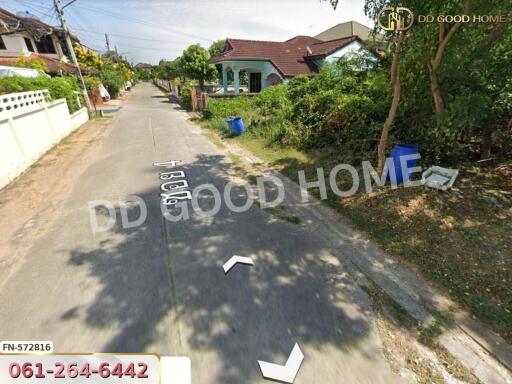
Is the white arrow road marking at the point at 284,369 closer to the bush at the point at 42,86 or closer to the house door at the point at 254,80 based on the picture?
the bush at the point at 42,86

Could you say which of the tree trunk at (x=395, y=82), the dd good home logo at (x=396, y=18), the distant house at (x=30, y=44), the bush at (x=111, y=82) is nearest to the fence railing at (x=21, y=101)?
the dd good home logo at (x=396, y=18)

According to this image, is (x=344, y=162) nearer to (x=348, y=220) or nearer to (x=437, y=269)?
(x=348, y=220)

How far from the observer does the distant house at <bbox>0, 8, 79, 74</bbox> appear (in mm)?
17906

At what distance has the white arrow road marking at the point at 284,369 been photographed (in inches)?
78.8

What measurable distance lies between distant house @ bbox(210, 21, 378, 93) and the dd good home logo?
13714mm

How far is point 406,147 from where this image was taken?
178 inches

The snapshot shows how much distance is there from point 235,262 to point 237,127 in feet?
23.4

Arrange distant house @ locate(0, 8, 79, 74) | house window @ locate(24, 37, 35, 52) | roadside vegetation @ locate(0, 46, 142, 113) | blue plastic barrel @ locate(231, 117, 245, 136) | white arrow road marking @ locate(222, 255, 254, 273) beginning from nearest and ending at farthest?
1. white arrow road marking @ locate(222, 255, 254, 273)
2. roadside vegetation @ locate(0, 46, 142, 113)
3. blue plastic barrel @ locate(231, 117, 245, 136)
4. distant house @ locate(0, 8, 79, 74)
5. house window @ locate(24, 37, 35, 52)

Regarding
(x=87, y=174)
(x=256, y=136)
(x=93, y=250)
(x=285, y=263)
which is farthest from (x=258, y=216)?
(x=256, y=136)

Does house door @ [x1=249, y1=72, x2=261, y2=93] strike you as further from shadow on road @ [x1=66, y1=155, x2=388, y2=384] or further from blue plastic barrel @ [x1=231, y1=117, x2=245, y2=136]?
shadow on road @ [x1=66, y1=155, x2=388, y2=384]

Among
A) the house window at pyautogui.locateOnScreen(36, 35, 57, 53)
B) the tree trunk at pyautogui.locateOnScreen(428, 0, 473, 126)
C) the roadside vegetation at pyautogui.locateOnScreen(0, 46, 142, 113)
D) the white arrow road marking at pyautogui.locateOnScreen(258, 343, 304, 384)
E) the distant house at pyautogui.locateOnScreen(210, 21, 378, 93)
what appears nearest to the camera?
the white arrow road marking at pyautogui.locateOnScreen(258, 343, 304, 384)

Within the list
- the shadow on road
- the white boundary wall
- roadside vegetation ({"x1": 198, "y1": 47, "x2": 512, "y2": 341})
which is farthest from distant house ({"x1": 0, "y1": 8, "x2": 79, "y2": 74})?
the shadow on road

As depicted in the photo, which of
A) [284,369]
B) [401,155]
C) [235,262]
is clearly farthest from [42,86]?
[284,369]

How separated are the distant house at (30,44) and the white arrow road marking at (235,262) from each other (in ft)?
72.4
